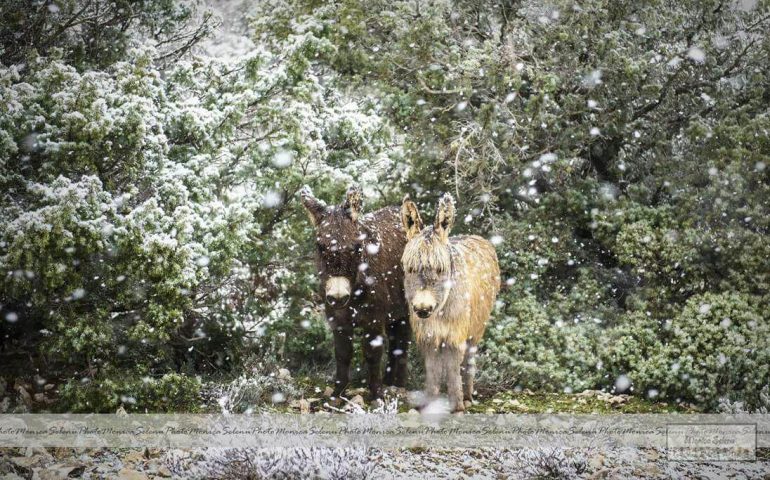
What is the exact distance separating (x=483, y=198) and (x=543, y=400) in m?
2.27

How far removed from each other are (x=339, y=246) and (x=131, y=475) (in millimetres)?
2117

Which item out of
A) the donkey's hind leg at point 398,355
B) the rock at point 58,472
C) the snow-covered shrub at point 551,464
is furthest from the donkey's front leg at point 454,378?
the rock at point 58,472

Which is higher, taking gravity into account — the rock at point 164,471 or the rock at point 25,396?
the rock at point 25,396

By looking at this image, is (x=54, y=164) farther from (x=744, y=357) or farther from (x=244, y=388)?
(x=744, y=357)

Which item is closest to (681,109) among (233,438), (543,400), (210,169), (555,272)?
(555,272)

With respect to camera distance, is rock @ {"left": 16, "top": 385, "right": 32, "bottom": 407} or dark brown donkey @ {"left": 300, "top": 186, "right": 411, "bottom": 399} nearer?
dark brown donkey @ {"left": 300, "top": 186, "right": 411, "bottom": 399}

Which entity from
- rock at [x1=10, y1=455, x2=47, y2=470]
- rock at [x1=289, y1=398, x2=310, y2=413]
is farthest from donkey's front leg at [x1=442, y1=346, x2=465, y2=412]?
rock at [x1=10, y1=455, x2=47, y2=470]

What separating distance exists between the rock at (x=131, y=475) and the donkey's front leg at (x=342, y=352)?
6.08ft

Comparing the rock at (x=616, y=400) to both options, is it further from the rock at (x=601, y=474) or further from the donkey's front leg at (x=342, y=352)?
the donkey's front leg at (x=342, y=352)

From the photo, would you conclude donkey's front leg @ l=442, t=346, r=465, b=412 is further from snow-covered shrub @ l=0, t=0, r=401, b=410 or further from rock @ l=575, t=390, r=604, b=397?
snow-covered shrub @ l=0, t=0, r=401, b=410

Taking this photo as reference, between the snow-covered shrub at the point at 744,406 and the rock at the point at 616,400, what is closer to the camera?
the snow-covered shrub at the point at 744,406

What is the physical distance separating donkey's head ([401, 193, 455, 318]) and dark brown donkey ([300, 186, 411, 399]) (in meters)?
0.58

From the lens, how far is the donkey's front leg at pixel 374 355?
5578mm

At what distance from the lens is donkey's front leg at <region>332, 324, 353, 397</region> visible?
5.59 m
